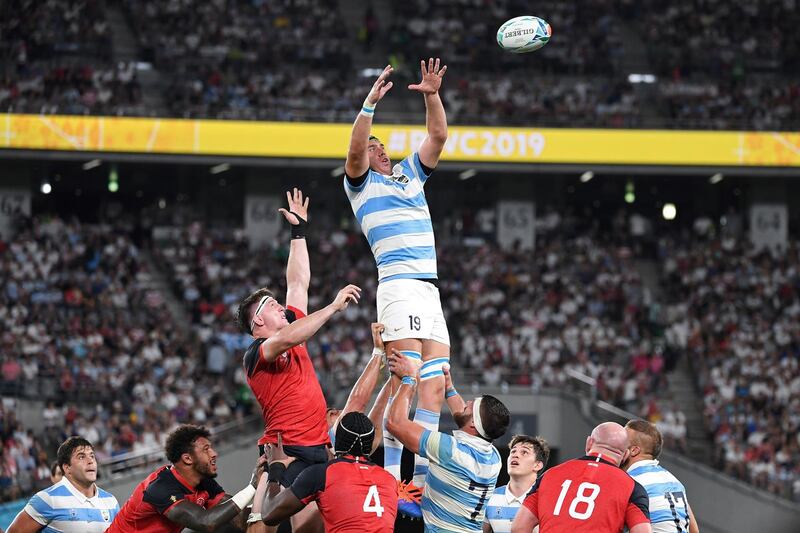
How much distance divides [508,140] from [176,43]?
30.6 ft

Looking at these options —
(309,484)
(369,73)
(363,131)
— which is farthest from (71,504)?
(369,73)

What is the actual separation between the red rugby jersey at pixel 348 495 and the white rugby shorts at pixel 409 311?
133cm

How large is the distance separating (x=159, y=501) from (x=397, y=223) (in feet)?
8.58

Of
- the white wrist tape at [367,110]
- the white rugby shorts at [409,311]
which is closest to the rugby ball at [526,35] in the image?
the white wrist tape at [367,110]

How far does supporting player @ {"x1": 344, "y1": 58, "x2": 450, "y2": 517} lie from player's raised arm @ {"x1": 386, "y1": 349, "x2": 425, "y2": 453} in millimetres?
192

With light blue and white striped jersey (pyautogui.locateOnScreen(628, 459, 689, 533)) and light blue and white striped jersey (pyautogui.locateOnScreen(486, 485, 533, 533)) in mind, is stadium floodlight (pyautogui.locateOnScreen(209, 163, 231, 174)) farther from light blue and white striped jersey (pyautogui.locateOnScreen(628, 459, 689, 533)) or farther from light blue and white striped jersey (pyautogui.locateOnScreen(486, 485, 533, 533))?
light blue and white striped jersey (pyautogui.locateOnScreen(628, 459, 689, 533))

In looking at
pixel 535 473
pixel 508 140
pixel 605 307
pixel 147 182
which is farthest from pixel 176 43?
pixel 535 473

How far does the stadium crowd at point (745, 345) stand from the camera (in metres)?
25.8

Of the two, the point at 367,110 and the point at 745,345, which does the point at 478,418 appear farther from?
the point at 745,345

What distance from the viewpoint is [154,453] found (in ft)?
74.7

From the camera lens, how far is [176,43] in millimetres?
33094

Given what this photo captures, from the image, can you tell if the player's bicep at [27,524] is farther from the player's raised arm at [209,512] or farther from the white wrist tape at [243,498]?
the white wrist tape at [243,498]

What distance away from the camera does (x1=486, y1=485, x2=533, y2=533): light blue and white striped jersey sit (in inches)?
393

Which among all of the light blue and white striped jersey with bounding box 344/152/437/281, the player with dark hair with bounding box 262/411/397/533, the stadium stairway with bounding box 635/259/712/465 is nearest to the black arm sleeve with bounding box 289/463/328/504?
the player with dark hair with bounding box 262/411/397/533
